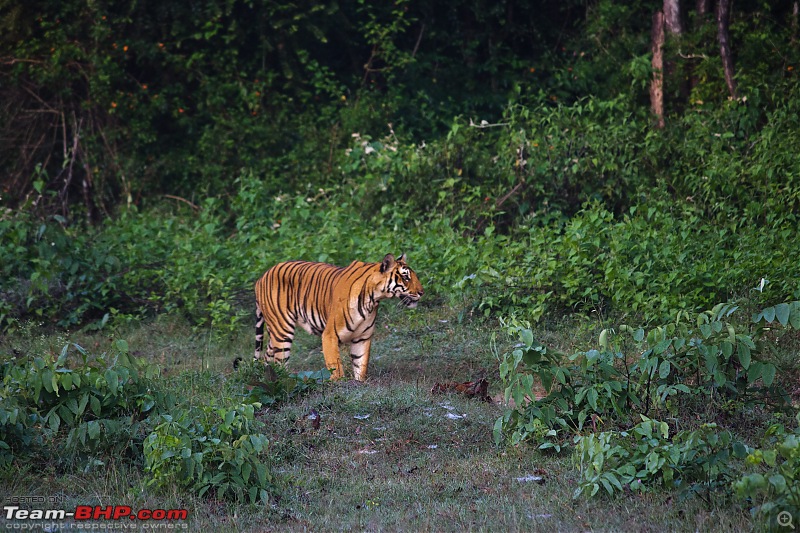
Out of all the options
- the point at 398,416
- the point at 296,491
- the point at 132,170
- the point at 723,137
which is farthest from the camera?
the point at 132,170

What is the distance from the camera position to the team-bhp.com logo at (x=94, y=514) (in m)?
4.48

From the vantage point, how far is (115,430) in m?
5.17

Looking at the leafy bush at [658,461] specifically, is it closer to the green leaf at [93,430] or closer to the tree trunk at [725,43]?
the green leaf at [93,430]

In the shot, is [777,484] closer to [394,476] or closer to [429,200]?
[394,476]

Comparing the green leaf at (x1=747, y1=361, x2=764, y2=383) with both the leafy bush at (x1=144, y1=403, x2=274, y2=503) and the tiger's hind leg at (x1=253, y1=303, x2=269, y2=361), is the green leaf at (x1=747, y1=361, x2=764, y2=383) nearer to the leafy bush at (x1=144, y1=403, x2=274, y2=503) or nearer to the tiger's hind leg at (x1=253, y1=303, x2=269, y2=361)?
the leafy bush at (x1=144, y1=403, x2=274, y2=503)

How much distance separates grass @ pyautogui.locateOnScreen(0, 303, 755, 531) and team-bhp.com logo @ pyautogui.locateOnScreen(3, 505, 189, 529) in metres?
0.07

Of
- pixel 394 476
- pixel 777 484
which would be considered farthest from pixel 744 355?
pixel 394 476

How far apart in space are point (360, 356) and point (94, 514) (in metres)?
3.07

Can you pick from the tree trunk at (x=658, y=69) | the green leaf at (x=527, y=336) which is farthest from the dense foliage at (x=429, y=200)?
the tree trunk at (x=658, y=69)

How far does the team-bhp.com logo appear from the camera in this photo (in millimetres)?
4480

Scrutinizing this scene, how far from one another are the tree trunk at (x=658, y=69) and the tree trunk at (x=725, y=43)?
0.93 metres

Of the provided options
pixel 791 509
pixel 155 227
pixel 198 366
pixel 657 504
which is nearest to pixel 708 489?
pixel 657 504

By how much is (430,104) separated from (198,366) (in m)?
7.75

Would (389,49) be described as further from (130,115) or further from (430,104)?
(130,115)
